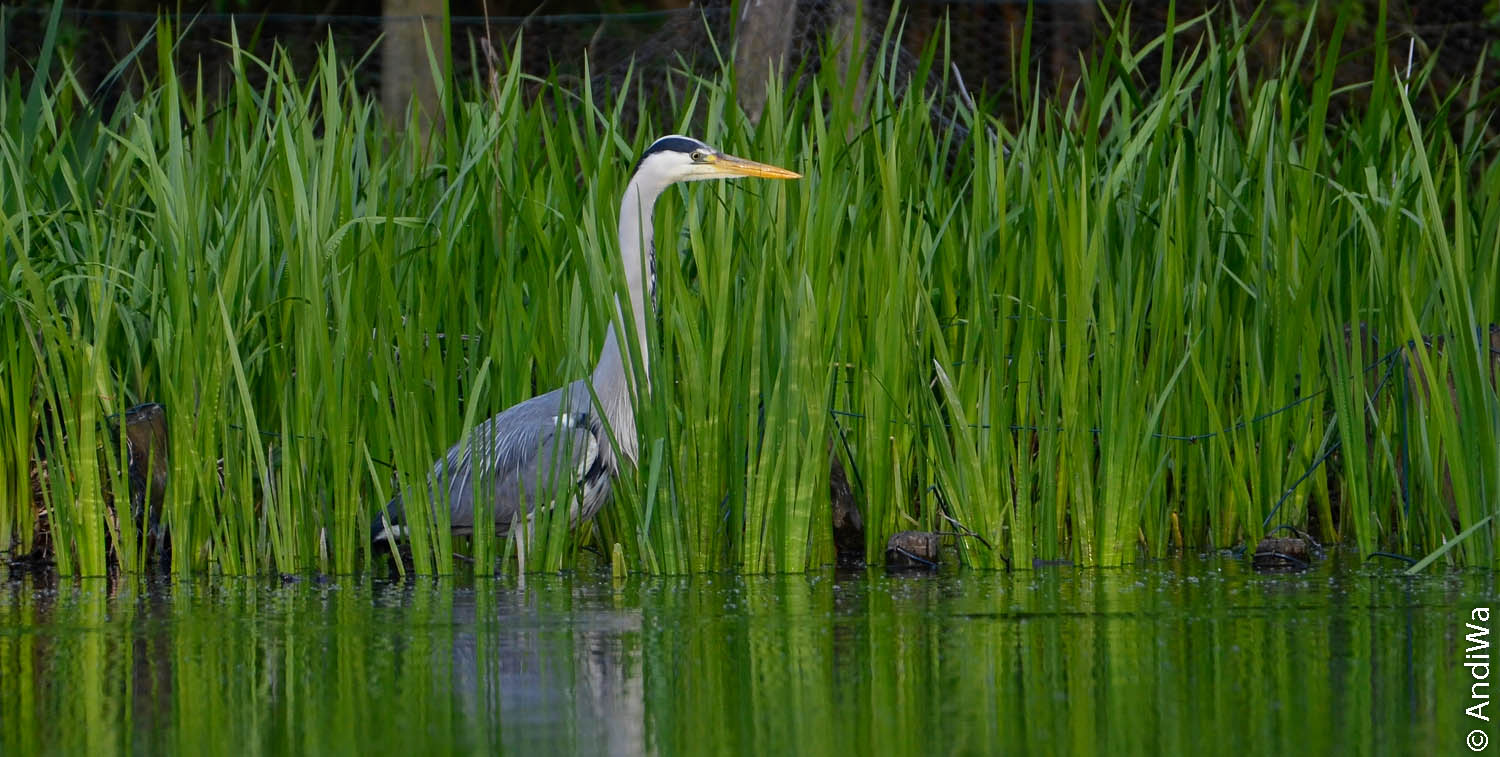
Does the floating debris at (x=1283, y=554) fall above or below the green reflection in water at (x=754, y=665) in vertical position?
above

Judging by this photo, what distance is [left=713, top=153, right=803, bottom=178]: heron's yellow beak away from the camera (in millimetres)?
4828

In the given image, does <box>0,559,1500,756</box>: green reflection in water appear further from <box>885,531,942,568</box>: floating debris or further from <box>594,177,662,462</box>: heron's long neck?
<box>594,177,662,462</box>: heron's long neck

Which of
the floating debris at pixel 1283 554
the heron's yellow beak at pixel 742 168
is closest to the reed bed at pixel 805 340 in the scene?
the heron's yellow beak at pixel 742 168

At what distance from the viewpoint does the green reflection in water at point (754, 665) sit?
2738 mm

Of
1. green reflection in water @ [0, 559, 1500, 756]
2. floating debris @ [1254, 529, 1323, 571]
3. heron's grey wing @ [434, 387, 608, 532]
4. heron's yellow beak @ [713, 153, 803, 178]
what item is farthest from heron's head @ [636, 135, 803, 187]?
floating debris @ [1254, 529, 1323, 571]

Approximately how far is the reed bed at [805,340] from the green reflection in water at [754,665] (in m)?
0.22

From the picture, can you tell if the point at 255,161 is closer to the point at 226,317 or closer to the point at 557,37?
the point at 226,317

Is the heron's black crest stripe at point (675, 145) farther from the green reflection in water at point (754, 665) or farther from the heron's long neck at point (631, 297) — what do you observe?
the green reflection in water at point (754, 665)

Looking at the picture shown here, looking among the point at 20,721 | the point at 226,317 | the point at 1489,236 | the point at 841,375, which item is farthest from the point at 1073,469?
the point at 20,721

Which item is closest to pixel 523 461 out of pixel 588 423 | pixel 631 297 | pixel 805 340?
pixel 588 423

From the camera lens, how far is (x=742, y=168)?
489 cm

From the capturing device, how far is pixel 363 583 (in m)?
4.43

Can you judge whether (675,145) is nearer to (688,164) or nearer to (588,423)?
(688,164)

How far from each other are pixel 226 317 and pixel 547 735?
1964mm
